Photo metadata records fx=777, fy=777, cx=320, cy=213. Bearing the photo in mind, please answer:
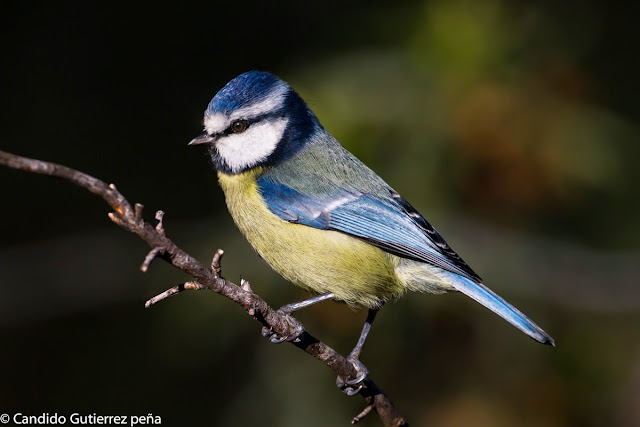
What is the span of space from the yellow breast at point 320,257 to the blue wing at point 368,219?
0.03 m

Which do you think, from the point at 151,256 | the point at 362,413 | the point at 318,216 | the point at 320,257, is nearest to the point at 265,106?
the point at 318,216

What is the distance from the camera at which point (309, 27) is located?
443cm

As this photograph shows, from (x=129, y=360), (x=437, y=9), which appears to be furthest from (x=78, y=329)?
(x=437, y=9)

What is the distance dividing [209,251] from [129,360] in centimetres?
126

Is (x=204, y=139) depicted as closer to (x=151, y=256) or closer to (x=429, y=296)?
(x=429, y=296)

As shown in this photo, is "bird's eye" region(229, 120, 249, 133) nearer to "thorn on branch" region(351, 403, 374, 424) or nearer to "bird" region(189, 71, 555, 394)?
"bird" region(189, 71, 555, 394)

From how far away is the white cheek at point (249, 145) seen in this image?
95.3 inches

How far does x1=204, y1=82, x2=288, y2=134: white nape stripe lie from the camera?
2.38m

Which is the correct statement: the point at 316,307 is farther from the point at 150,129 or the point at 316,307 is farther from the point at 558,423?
the point at 150,129

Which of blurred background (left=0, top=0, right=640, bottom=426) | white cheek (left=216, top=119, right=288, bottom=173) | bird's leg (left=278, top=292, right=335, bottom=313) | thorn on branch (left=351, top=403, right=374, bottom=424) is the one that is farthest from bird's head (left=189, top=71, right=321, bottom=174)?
thorn on branch (left=351, top=403, right=374, bottom=424)

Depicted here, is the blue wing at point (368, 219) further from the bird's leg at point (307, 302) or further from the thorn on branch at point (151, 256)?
the thorn on branch at point (151, 256)

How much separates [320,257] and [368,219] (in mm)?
208

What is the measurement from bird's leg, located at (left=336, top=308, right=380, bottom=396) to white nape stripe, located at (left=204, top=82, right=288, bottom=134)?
0.71m

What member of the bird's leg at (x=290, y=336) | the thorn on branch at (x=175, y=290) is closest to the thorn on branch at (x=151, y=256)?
the thorn on branch at (x=175, y=290)
